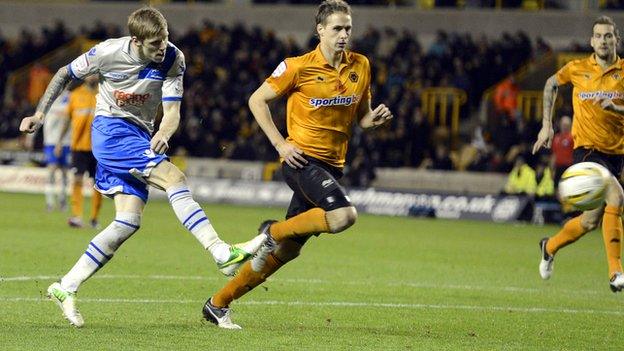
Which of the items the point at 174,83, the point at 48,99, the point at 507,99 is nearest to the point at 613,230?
the point at 174,83

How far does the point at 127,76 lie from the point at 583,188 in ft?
11.6

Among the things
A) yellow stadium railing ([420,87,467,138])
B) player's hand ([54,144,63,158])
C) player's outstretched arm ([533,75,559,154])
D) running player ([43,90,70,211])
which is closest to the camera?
player's outstretched arm ([533,75,559,154])

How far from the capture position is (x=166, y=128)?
9.16 meters

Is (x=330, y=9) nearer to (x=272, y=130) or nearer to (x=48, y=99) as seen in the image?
(x=272, y=130)

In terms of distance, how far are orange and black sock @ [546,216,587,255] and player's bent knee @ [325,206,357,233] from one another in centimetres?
392

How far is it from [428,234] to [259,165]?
8.64m

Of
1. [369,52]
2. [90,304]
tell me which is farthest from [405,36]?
[90,304]

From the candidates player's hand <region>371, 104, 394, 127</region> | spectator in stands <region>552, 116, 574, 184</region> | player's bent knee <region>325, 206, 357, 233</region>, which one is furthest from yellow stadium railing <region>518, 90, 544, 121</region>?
player's bent knee <region>325, 206, 357, 233</region>

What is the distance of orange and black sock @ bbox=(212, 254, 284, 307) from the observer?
9266 mm

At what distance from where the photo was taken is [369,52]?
1222 inches

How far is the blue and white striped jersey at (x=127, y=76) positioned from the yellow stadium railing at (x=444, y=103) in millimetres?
21176

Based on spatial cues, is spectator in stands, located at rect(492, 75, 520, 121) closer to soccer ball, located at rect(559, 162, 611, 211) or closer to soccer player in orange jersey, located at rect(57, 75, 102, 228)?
soccer player in orange jersey, located at rect(57, 75, 102, 228)

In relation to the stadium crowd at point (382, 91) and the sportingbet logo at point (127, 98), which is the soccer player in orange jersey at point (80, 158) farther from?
the sportingbet logo at point (127, 98)

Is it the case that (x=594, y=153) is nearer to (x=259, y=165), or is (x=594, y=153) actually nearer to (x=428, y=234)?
(x=428, y=234)
